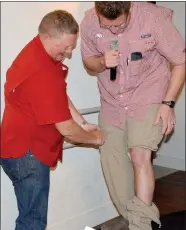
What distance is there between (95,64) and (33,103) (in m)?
0.64

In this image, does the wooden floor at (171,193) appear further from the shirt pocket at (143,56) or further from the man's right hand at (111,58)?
the man's right hand at (111,58)

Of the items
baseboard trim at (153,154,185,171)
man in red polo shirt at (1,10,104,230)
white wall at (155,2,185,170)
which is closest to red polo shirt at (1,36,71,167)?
man in red polo shirt at (1,10,104,230)

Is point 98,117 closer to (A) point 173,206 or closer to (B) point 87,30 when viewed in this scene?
(B) point 87,30

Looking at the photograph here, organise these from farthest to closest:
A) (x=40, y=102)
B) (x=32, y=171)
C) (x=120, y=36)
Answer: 1. (x=120, y=36)
2. (x=32, y=171)
3. (x=40, y=102)

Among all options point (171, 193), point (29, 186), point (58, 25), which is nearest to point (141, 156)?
point (29, 186)

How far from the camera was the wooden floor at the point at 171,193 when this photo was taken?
10.5 ft

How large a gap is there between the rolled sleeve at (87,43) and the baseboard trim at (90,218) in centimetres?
100

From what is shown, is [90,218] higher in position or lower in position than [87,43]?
lower

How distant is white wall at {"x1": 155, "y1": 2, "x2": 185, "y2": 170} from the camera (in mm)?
4125

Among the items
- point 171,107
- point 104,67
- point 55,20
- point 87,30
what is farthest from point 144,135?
point 55,20

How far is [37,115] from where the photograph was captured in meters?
1.89

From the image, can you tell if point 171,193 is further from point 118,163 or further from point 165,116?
point 165,116

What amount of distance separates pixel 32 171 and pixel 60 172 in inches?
22.4

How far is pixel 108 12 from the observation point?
6.59 ft
